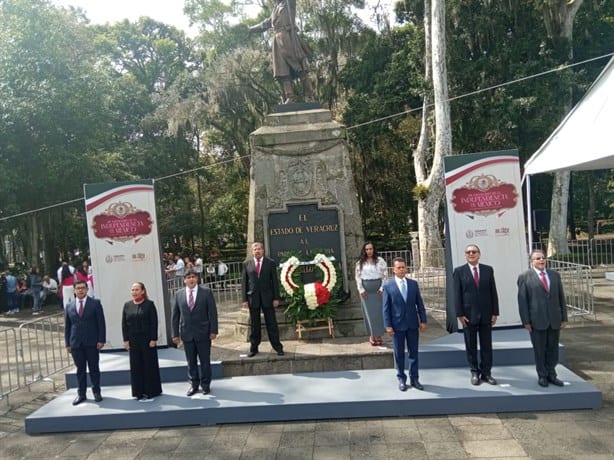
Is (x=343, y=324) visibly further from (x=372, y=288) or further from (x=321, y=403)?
(x=321, y=403)

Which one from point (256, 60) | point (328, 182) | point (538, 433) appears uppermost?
point (256, 60)

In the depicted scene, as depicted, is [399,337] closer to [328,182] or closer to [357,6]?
[328,182]

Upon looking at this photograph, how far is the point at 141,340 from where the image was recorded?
20.4 feet

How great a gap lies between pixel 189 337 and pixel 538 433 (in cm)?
374

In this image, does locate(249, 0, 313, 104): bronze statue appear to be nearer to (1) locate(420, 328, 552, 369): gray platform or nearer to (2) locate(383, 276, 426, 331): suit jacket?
(2) locate(383, 276, 426, 331): suit jacket

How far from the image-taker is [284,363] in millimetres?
6977

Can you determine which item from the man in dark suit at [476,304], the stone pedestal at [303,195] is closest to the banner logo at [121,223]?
the stone pedestal at [303,195]

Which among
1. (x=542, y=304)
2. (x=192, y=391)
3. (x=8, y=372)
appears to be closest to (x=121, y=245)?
(x=8, y=372)

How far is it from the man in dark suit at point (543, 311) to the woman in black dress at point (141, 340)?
13.6 ft

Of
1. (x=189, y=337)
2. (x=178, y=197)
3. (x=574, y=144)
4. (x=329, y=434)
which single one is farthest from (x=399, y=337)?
(x=178, y=197)

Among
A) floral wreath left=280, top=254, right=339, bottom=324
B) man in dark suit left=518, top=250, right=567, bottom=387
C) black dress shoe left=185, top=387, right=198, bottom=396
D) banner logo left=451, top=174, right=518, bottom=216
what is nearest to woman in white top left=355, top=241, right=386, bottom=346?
floral wreath left=280, top=254, right=339, bottom=324

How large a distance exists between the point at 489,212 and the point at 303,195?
269 centimetres

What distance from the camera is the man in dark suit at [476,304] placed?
603cm

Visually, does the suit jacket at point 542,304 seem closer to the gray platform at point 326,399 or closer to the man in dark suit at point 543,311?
the man in dark suit at point 543,311
